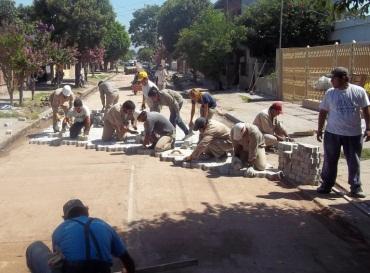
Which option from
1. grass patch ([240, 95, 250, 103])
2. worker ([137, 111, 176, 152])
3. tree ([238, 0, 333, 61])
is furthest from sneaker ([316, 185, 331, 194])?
tree ([238, 0, 333, 61])

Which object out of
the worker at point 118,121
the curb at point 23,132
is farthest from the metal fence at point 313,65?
the curb at point 23,132

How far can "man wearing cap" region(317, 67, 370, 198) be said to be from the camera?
776 centimetres

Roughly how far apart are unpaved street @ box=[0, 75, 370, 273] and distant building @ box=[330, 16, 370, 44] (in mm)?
15770

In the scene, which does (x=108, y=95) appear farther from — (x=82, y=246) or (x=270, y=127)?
(x=82, y=246)

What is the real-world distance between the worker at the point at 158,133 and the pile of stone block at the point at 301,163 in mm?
2949

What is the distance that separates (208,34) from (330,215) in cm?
2785

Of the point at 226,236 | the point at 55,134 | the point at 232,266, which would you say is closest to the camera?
the point at 232,266

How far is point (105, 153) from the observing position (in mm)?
12281

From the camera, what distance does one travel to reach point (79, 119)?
1365cm

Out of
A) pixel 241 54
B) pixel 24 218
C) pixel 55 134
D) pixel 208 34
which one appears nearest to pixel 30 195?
pixel 24 218

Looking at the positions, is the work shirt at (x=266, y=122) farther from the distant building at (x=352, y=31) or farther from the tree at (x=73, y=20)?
the tree at (x=73, y=20)

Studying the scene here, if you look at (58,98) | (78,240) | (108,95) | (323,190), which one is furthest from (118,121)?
(78,240)

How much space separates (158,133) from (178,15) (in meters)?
41.3

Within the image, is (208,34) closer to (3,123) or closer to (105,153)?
(3,123)
